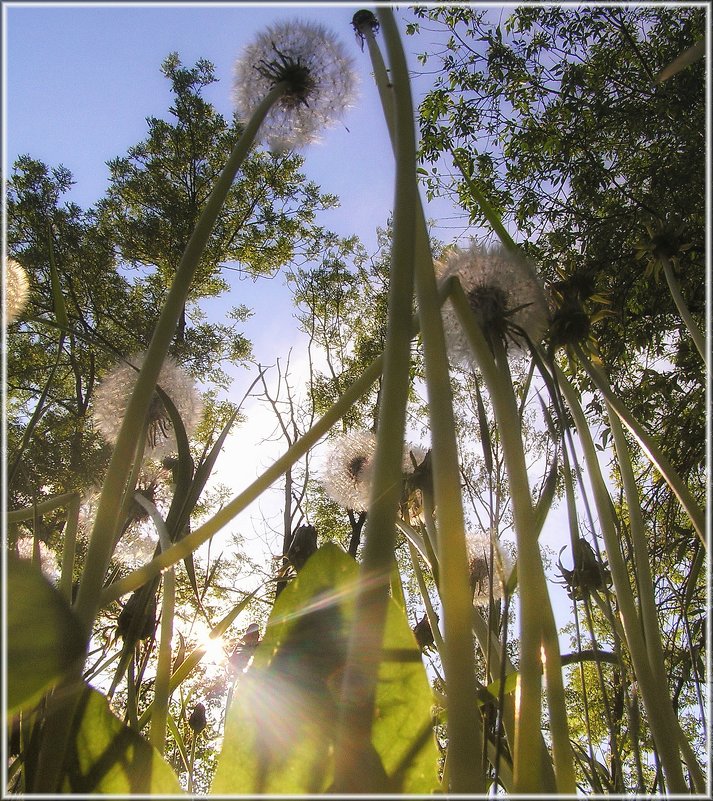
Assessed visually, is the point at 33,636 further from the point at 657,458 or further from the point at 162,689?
the point at 657,458

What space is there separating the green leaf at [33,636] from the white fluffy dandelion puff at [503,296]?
1.46 ft

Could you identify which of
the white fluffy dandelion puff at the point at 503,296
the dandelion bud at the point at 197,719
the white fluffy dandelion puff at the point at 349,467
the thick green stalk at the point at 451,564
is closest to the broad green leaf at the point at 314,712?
the thick green stalk at the point at 451,564

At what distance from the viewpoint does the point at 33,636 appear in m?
0.19

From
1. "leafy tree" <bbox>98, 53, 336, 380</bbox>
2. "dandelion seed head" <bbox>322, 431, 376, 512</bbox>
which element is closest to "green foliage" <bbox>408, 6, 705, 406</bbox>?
"dandelion seed head" <bbox>322, 431, 376, 512</bbox>

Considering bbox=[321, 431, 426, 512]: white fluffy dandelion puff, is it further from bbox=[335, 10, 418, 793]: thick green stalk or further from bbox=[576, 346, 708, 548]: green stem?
bbox=[335, 10, 418, 793]: thick green stalk

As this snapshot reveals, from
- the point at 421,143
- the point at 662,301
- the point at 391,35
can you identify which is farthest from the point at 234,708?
the point at 421,143

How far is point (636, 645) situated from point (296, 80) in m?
0.66

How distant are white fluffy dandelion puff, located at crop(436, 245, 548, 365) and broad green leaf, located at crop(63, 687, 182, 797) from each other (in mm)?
444

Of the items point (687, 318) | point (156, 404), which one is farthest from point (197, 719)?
point (687, 318)

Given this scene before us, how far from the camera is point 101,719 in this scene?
0.22m

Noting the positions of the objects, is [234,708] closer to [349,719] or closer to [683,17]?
[349,719]

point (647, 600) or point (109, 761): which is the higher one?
point (647, 600)

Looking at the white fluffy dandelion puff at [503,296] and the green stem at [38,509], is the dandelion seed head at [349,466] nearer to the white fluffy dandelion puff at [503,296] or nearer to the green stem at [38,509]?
the white fluffy dandelion puff at [503,296]

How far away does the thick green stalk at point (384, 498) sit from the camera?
158mm
